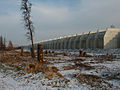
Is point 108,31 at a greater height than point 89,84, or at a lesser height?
greater

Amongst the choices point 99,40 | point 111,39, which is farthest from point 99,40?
point 111,39

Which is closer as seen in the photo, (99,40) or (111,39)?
(111,39)

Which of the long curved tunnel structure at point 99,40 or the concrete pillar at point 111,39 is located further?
the long curved tunnel structure at point 99,40

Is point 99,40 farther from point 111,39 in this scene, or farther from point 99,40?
point 111,39

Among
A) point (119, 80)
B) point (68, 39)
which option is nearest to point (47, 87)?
point (119, 80)

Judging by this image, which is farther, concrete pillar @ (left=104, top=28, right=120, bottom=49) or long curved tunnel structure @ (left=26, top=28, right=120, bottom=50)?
long curved tunnel structure @ (left=26, top=28, right=120, bottom=50)

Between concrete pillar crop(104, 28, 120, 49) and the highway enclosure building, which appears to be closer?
concrete pillar crop(104, 28, 120, 49)

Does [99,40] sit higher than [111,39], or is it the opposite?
[111,39]

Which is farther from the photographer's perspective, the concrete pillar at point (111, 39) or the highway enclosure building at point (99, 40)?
the highway enclosure building at point (99, 40)

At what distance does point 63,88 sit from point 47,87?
840mm

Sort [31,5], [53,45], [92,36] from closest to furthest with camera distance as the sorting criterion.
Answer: [31,5] < [92,36] < [53,45]

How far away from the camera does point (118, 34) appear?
3825 centimetres

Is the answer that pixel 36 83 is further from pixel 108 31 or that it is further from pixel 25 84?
pixel 108 31

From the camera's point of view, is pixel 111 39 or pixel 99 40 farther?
pixel 99 40
